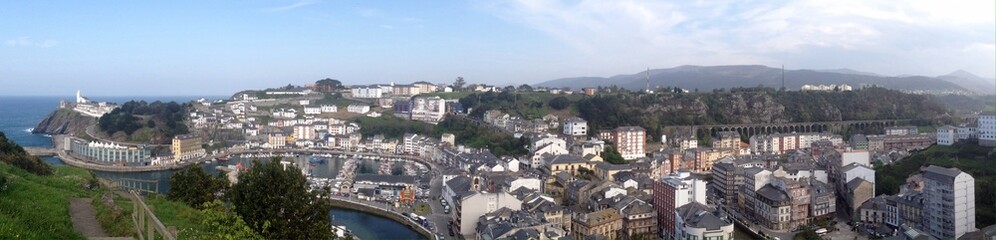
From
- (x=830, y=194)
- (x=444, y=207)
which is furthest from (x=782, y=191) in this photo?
(x=444, y=207)

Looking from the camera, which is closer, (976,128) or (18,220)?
(18,220)

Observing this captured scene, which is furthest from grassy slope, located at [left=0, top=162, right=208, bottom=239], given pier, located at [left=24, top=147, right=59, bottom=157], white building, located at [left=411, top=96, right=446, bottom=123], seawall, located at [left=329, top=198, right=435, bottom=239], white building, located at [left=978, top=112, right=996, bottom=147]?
white building, located at [left=411, top=96, right=446, bottom=123]

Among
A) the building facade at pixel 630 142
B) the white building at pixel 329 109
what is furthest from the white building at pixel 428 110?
the building facade at pixel 630 142

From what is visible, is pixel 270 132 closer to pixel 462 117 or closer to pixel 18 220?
pixel 462 117

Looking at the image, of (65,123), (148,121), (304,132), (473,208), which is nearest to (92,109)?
(65,123)

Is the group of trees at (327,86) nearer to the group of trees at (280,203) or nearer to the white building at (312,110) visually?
the white building at (312,110)

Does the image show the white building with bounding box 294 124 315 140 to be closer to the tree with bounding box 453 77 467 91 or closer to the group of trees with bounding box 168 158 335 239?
the tree with bounding box 453 77 467 91

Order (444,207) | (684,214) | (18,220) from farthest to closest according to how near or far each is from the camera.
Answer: (444,207) < (684,214) < (18,220)
